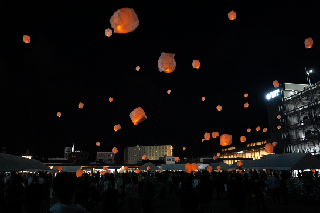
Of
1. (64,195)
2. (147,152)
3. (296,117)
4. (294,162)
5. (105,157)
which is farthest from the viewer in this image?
(147,152)

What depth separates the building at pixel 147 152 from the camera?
150m

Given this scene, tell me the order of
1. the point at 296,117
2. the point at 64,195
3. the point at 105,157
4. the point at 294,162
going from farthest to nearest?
the point at 105,157
the point at 296,117
the point at 294,162
the point at 64,195

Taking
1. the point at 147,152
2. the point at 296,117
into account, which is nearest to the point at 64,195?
the point at 296,117

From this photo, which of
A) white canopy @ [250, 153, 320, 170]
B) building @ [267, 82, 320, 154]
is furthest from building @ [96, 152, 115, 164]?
white canopy @ [250, 153, 320, 170]

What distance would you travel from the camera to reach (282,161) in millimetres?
15117

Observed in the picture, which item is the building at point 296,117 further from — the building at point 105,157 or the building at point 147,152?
the building at point 147,152

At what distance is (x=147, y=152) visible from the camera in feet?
504

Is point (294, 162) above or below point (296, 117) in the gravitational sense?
below

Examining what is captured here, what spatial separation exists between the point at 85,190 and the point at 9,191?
2707mm

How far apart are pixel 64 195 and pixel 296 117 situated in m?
58.2

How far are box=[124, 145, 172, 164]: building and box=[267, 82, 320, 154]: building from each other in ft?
316

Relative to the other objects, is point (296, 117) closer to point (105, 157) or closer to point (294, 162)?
point (294, 162)

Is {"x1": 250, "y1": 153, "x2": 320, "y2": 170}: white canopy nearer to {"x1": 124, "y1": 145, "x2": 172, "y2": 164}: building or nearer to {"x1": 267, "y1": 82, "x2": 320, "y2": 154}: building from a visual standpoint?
{"x1": 267, "y1": 82, "x2": 320, "y2": 154}: building

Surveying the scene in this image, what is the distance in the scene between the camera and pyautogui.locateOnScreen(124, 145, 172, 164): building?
15025 centimetres
